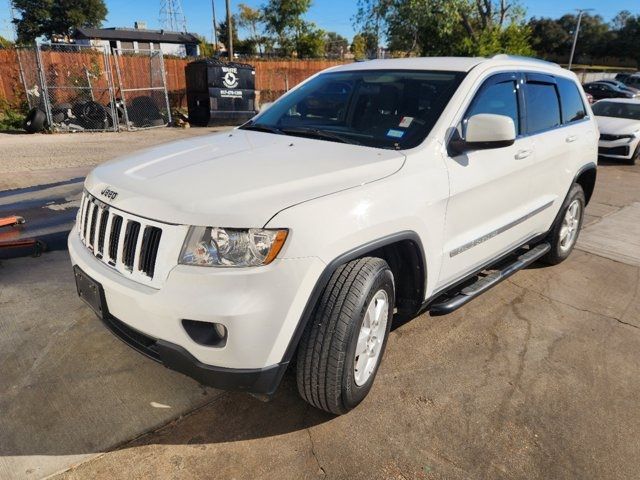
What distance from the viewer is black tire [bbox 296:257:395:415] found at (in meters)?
2.25

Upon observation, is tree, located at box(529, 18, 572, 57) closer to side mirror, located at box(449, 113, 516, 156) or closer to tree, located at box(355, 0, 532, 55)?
tree, located at box(355, 0, 532, 55)

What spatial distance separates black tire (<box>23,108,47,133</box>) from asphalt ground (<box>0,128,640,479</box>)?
430 inches

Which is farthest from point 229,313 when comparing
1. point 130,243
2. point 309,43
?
point 309,43

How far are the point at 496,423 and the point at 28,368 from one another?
8.86 ft

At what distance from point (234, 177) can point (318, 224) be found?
1.68 feet

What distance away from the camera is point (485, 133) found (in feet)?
9.04

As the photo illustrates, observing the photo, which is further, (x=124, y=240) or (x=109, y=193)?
(x=109, y=193)

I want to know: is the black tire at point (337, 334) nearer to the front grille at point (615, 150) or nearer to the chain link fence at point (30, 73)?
the front grille at point (615, 150)

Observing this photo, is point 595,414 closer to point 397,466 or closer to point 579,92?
point 397,466

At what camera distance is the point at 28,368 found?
9.49ft

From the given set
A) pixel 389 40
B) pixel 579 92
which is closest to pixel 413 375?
pixel 579 92

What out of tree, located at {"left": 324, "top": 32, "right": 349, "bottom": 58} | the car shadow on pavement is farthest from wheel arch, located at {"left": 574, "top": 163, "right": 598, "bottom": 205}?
tree, located at {"left": 324, "top": 32, "right": 349, "bottom": 58}

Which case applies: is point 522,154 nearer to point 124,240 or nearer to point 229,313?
point 229,313

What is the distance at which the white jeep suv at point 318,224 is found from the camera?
6.68 feet
